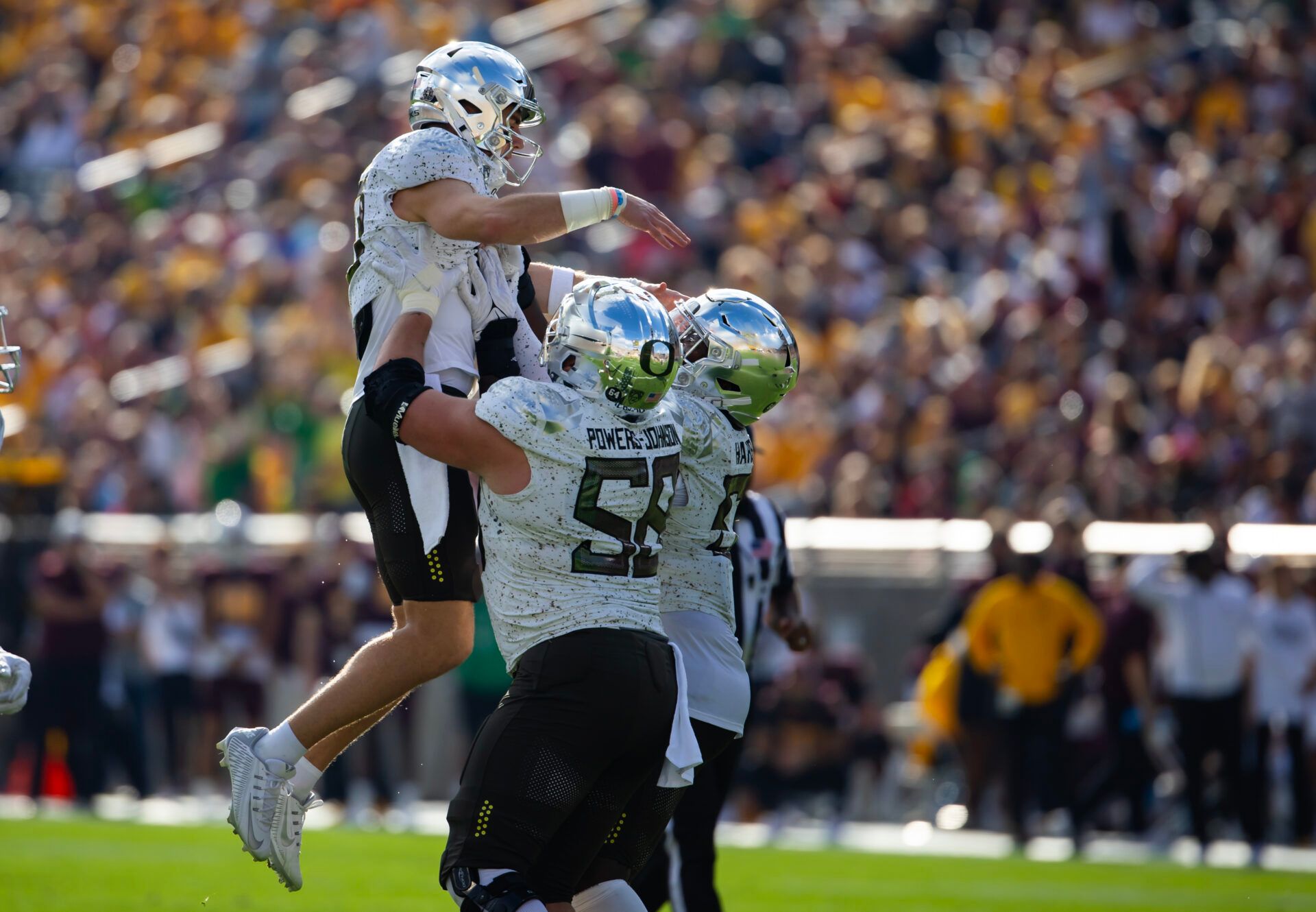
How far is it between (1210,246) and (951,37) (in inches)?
177

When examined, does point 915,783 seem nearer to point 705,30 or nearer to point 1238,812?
point 1238,812

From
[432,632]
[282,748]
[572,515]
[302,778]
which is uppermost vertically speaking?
[572,515]

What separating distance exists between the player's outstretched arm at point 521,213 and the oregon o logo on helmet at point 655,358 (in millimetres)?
496

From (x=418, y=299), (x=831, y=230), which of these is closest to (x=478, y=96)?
(x=418, y=299)

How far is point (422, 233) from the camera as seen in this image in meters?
6.12

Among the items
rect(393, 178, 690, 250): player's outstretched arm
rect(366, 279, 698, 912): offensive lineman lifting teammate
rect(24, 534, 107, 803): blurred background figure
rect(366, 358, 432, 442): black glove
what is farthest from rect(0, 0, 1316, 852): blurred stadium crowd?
rect(366, 358, 432, 442): black glove

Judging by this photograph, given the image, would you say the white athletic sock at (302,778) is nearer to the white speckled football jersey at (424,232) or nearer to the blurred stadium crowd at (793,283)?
the white speckled football jersey at (424,232)

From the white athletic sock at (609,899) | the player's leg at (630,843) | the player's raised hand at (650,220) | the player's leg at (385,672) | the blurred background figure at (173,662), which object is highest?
the player's raised hand at (650,220)

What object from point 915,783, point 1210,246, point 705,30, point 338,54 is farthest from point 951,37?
point 915,783

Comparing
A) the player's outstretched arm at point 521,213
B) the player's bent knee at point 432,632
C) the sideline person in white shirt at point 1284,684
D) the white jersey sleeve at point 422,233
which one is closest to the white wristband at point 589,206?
the player's outstretched arm at point 521,213

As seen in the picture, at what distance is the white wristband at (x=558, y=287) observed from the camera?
668 cm

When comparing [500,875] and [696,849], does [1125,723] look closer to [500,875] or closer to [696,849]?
[696,849]

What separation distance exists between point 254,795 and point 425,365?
1302mm

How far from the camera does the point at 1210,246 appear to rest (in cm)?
1374
